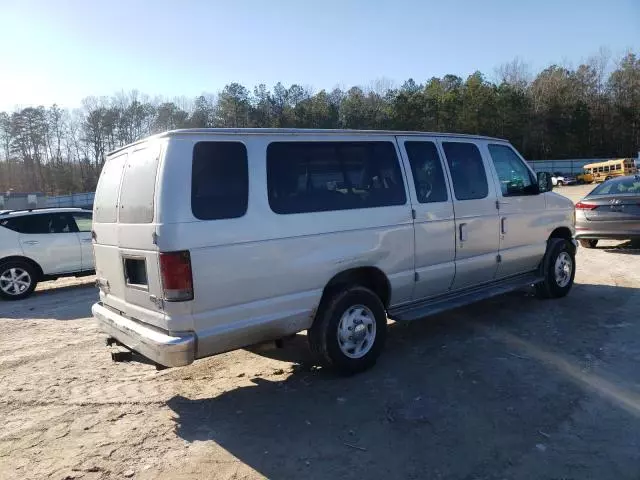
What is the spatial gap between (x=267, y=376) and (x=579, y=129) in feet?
275

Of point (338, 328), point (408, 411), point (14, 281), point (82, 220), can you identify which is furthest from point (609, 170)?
point (408, 411)

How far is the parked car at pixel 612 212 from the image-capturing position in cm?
1009


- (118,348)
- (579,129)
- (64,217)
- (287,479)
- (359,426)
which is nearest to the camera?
(287,479)

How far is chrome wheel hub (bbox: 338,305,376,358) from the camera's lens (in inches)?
183

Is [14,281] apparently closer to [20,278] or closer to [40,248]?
[20,278]

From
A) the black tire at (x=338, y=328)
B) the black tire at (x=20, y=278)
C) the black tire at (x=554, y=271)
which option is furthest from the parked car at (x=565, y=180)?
the black tire at (x=338, y=328)

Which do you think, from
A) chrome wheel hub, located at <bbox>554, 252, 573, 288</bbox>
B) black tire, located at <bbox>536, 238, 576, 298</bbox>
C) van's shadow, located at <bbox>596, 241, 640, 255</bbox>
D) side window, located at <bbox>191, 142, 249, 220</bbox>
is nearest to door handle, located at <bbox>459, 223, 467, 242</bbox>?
black tire, located at <bbox>536, 238, 576, 298</bbox>

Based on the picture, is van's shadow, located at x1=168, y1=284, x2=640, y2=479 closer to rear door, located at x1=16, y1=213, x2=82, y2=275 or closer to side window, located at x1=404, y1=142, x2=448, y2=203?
side window, located at x1=404, y1=142, x2=448, y2=203

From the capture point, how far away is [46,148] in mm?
80000

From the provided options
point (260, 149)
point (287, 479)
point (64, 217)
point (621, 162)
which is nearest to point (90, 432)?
point (287, 479)

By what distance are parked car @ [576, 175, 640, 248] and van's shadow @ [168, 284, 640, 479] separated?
5239mm

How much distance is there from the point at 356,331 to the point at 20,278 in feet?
26.4

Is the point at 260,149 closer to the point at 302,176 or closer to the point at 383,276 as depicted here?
the point at 302,176

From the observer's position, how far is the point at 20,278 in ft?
32.1
